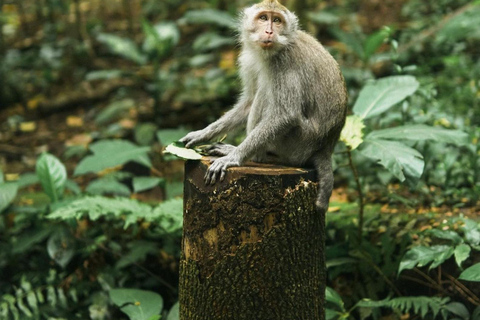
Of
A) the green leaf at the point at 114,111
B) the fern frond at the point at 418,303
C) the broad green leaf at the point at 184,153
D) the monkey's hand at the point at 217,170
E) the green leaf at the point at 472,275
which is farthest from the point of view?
the green leaf at the point at 114,111

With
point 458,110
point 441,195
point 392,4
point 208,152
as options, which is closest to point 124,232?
point 208,152

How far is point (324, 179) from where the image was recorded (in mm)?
4727

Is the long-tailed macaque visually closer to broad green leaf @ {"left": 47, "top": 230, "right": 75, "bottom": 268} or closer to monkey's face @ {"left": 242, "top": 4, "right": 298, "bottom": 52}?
monkey's face @ {"left": 242, "top": 4, "right": 298, "bottom": 52}

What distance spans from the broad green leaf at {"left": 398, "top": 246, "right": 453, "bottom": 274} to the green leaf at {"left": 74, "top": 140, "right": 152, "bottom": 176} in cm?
317

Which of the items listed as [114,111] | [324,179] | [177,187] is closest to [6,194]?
[177,187]

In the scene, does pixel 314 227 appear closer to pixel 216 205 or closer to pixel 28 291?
pixel 216 205

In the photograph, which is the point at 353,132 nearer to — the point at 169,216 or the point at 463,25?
the point at 169,216

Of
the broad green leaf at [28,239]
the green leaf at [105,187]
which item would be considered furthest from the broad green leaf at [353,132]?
the broad green leaf at [28,239]

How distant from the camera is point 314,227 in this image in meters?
4.50

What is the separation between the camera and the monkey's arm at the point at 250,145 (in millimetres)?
4324

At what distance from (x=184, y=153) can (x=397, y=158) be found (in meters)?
1.86

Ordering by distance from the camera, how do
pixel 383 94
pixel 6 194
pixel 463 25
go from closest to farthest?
1. pixel 383 94
2. pixel 6 194
3. pixel 463 25

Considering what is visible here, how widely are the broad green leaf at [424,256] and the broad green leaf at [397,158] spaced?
0.68m

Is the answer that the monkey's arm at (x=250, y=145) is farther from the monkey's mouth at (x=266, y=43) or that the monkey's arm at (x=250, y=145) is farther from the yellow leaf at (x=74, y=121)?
the yellow leaf at (x=74, y=121)
